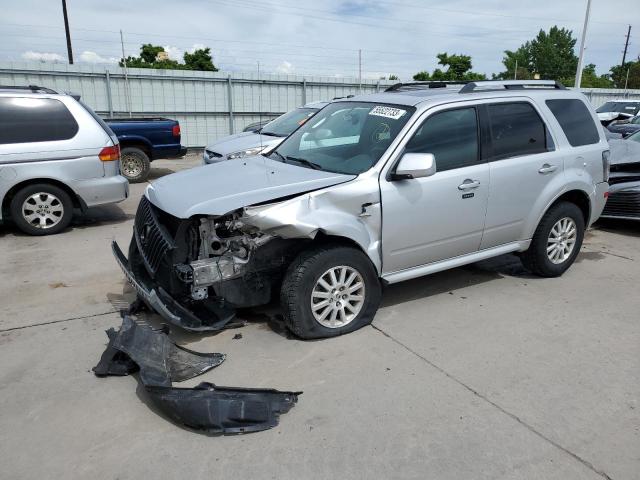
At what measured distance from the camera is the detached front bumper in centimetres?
378

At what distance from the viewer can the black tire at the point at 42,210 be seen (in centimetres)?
706

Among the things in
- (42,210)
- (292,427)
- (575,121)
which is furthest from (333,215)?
(42,210)

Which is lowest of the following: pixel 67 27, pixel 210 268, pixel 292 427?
pixel 292 427

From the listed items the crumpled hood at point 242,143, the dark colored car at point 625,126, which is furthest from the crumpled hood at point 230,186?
the dark colored car at point 625,126

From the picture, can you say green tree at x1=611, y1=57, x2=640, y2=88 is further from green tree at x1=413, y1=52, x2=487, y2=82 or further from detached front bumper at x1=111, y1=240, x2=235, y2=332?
detached front bumper at x1=111, y1=240, x2=235, y2=332

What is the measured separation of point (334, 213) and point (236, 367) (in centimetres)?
132

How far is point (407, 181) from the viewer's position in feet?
14.3

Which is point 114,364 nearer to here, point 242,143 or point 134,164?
point 242,143

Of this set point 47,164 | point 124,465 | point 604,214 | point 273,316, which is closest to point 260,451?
point 124,465

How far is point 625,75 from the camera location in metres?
67.8

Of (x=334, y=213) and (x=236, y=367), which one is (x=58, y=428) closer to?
(x=236, y=367)

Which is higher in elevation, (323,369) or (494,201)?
(494,201)

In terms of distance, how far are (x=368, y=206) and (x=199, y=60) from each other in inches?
1540

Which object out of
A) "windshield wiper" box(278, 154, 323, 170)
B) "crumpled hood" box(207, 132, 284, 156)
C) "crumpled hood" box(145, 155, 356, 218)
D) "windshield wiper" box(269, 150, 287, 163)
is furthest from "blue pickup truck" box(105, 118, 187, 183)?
"windshield wiper" box(278, 154, 323, 170)
